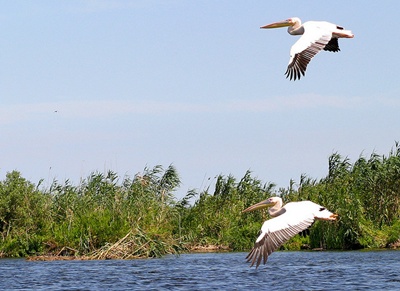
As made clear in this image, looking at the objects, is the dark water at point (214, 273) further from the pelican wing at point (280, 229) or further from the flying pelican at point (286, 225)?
the pelican wing at point (280, 229)

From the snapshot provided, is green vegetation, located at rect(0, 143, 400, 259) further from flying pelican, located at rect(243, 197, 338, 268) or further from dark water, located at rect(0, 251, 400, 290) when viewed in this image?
flying pelican, located at rect(243, 197, 338, 268)

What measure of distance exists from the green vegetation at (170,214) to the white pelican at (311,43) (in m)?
A: 16.5

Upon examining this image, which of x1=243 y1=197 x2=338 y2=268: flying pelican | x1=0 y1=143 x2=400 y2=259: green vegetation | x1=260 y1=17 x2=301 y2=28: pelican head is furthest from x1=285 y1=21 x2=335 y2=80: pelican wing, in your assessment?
x1=0 y1=143 x2=400 y2=259: green vegetation

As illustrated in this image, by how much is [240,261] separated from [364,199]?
5.43 meters

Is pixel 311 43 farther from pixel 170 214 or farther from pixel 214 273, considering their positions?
pixel 170 214

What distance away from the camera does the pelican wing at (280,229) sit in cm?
1166

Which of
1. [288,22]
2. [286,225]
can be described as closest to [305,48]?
[288,22]

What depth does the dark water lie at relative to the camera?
2173 cm

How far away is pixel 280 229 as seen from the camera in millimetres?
11961

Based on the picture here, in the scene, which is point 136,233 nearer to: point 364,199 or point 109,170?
point 109,170

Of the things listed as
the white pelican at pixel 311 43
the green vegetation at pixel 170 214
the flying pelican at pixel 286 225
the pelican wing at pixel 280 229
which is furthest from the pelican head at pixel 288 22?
the green vegetation at pixel 170 214

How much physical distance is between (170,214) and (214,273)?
23.6 feet

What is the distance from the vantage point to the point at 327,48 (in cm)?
1288

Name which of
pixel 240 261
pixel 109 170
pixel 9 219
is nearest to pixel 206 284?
pixel 240 261
